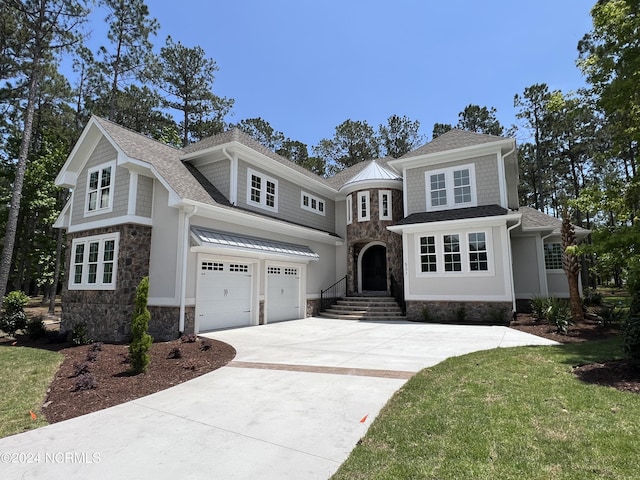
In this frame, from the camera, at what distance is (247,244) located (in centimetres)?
1245

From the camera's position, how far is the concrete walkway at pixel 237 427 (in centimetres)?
323

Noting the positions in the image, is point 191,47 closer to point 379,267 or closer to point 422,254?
point 379,267

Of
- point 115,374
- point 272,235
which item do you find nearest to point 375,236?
point 272,235

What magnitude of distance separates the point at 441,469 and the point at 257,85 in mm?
21079

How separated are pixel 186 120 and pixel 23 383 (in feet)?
79.6

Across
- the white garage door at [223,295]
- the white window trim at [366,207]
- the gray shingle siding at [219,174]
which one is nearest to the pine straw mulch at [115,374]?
the white garage door at [223,295]

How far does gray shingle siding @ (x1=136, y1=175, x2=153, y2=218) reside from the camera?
11375mm

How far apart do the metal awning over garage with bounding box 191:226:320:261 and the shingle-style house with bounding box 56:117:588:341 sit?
0.07 m

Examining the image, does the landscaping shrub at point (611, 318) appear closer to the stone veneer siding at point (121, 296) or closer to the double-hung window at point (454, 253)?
the double-hung window at point (454, 253)

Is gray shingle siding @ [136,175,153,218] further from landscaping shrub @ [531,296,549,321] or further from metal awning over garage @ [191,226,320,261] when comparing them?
landscaping shrub @ [531,296,549,321]

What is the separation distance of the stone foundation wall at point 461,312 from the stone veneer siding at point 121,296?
9.68 metres

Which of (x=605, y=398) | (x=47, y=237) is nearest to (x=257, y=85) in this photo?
(x=47, y=237)

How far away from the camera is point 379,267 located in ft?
61.9

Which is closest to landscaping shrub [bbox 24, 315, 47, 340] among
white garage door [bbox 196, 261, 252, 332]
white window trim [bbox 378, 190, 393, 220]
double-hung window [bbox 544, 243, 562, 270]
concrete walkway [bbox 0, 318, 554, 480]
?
white garage door [bbox 196, 261, 252, 332]
